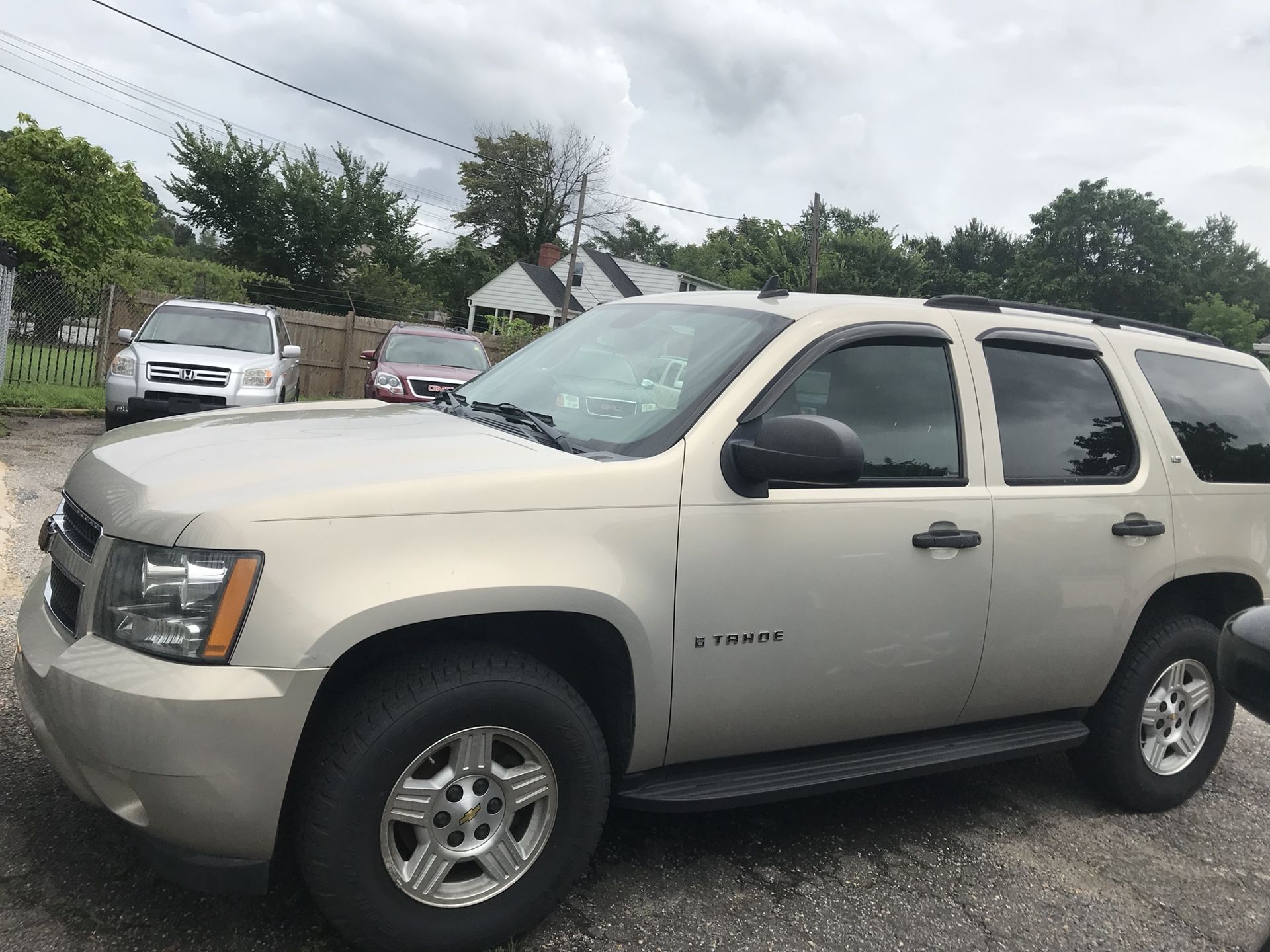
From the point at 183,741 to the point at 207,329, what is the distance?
10.6 metres

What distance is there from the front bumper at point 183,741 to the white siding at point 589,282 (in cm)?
5047

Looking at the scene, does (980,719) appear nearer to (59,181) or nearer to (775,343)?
(775,343)

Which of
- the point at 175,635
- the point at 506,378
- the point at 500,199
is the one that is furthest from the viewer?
the point at 500,199

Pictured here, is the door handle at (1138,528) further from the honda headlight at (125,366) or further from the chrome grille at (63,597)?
the honda headlight at (125,366)

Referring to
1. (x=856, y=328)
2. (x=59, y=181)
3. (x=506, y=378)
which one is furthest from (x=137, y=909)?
(x=59, y=181)

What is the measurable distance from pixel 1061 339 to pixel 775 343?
1.38 m

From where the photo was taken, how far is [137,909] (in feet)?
8.74

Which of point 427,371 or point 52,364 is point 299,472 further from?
point 52,364

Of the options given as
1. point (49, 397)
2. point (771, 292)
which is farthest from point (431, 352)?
point (771, 292)

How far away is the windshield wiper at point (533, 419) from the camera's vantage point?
9.64 feet

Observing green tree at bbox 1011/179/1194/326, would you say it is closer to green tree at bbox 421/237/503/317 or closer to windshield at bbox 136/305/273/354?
green tree at bbox 421/237/503/317

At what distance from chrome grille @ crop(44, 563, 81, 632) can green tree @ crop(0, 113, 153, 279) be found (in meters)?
30.0

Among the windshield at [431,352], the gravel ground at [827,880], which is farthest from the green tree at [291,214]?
the gravel ground at [827,880]

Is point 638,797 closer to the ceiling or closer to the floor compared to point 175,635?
closer to the floor
